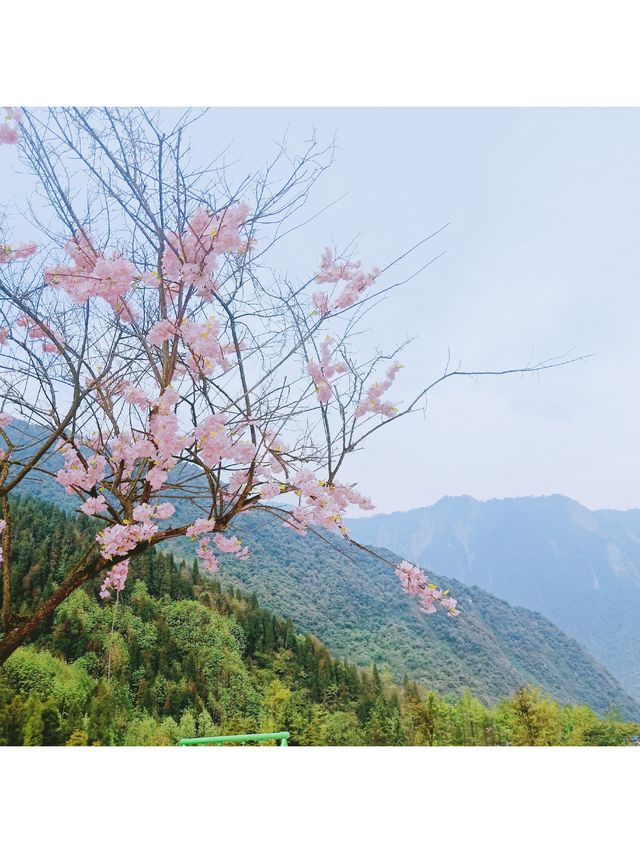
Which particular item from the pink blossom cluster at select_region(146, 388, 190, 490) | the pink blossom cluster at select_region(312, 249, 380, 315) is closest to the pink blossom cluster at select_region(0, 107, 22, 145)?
the pink blossom cluster at select_region(146, 388, 190, 490)

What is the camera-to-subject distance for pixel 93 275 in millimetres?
1759

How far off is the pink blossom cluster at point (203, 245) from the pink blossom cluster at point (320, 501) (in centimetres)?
65

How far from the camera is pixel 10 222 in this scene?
2633 millimetres

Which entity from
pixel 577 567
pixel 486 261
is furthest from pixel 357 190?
pixel 577 567

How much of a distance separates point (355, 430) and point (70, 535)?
1661 mm

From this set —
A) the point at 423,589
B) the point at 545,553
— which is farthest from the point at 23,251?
the point at 545,553

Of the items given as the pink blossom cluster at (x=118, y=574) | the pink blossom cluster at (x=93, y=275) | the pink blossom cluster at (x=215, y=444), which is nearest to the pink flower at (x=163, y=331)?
the pink blossom cluster at (x=93, y=275)

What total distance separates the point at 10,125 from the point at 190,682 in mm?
2366

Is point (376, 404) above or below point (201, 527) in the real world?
above

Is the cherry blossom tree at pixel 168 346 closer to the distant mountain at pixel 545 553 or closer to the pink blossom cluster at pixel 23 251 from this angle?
the pink blossom cluster at pixel 23 251

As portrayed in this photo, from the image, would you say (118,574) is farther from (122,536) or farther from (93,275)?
(93,275)

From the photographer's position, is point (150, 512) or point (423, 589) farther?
point (423, 589)

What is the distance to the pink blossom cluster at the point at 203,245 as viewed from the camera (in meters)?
1.70
